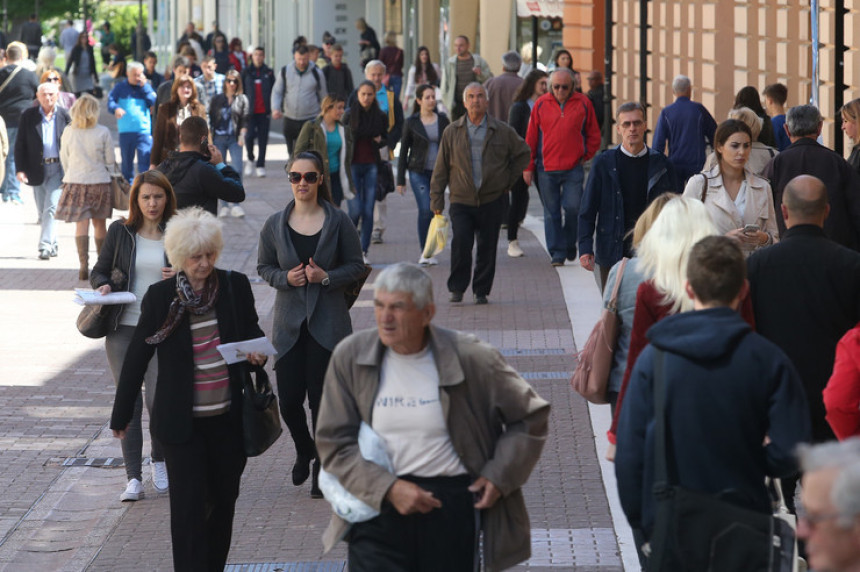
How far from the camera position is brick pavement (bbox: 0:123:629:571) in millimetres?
7332

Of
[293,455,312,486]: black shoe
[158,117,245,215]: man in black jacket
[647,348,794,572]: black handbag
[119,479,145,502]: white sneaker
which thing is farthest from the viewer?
[158,117,245,215]: man in black jacket

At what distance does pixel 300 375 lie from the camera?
8125mm

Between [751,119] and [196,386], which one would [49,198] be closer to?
[751,119]

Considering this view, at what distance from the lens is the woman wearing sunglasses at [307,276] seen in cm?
798

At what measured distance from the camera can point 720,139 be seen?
8.59m

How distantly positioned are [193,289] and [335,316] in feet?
5.54

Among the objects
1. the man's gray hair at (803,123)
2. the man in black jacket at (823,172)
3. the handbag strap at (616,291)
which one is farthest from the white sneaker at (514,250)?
the handbag strap at (616,291)

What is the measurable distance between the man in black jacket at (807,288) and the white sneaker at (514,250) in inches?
402

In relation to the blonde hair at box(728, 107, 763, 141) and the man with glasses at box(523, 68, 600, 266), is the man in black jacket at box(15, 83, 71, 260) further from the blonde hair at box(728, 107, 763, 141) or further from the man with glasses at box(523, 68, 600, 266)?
the blonde hair at box(728, 107, 763, 141)

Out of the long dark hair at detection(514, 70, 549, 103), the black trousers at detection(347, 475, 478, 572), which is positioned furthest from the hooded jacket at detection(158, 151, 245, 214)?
the long dark hair at detection(514, 70, 549, 103)

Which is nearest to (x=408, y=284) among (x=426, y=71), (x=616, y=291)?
(x=616, y=291)

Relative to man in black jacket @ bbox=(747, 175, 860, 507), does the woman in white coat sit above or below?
above

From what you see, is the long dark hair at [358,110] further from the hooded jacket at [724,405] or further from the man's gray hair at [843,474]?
the man's gray hair at [843,474]

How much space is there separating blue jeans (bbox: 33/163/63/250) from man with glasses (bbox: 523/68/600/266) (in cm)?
476
